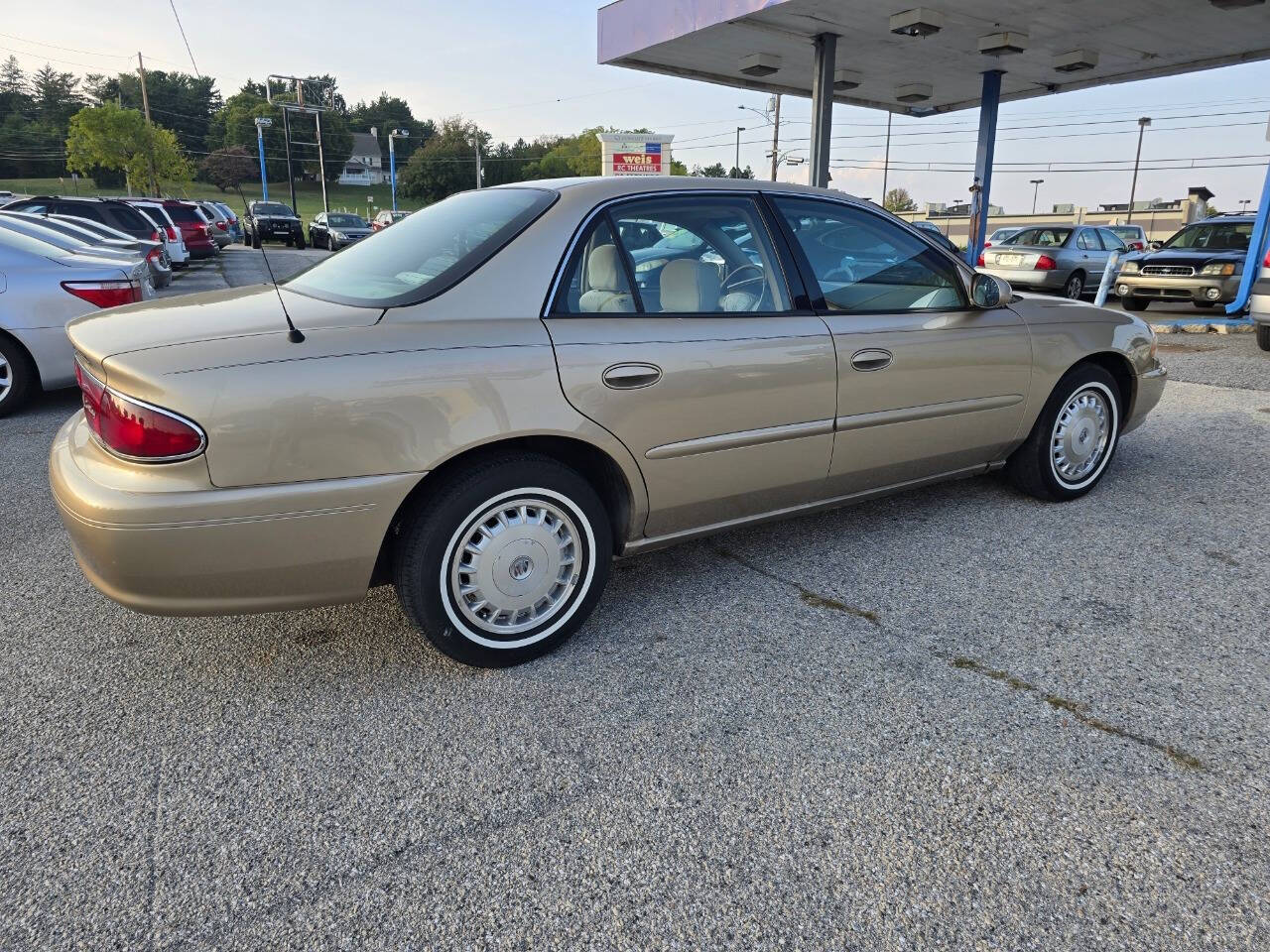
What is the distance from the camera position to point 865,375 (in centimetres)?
338

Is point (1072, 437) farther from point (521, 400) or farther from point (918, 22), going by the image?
point (918, 22)

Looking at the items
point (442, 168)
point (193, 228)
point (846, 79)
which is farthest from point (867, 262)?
point (442, 168)

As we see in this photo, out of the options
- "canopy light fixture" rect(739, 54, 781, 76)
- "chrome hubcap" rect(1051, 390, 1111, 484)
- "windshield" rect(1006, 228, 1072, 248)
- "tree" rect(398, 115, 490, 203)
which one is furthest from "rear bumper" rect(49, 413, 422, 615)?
"tree" rect(398, 115, 490, 203)

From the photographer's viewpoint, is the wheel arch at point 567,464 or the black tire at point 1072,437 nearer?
the wheel arch at point 567,464

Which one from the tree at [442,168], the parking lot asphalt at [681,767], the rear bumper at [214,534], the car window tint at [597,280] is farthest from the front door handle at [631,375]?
the tree at [442,168]

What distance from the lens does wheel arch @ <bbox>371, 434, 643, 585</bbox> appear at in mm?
2602

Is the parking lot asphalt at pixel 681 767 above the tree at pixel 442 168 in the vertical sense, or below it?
below

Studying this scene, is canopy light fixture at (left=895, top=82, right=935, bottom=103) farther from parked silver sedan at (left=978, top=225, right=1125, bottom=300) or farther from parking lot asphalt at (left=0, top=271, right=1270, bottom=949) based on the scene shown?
parking lot asphalt at (left=0, top=271, right=1270, bottom=949)

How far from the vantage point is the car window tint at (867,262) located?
11.1ft

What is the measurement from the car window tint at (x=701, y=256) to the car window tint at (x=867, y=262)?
193 mm

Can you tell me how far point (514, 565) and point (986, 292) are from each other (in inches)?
97.8

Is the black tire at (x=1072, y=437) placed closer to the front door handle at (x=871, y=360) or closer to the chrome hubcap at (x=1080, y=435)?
the chrome hubcap at (x=1080, y=435)

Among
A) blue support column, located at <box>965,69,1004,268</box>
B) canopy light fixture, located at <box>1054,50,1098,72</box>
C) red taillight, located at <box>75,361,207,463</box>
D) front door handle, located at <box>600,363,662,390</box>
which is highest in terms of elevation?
canopy light fixture, located at <box>1054,50,1098,72</box>

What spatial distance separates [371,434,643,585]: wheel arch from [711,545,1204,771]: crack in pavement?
82 cm
